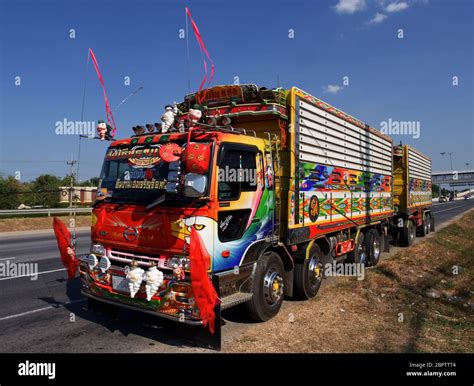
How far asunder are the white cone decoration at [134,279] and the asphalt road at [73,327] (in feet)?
2.58

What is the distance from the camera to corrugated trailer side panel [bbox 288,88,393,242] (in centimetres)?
642

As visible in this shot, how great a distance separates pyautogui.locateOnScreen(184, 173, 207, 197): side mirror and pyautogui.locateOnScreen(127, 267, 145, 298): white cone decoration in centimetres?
114

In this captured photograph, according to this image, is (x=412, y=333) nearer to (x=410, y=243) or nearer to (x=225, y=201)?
(x=225, y=201)

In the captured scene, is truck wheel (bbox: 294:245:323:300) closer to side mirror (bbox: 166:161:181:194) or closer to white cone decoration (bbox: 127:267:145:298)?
white cone decoration (bbox: 127:267:145:298)

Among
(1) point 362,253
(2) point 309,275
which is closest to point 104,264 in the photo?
(2) point 309,275

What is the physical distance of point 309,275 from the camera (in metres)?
6.86

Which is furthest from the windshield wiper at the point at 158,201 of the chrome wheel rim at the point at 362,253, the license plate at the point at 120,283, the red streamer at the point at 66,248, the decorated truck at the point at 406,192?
the decorated truck at the point at 406,192

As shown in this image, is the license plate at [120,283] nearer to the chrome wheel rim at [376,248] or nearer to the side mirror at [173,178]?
the side mirror at [173,178]

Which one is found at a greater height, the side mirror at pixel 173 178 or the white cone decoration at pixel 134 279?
the side mirror at pixel 173 178

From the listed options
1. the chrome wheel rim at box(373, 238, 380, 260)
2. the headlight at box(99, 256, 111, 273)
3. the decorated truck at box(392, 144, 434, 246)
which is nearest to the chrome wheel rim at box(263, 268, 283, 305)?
the headlight at box(99, 256, 111, 273)

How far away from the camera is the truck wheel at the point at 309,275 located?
21.7ft

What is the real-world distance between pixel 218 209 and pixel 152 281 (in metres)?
1.15
